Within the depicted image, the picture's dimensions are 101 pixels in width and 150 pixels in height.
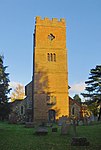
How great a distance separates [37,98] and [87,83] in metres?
8.70

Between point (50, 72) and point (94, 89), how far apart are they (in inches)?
312

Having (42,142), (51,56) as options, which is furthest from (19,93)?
(42,142)

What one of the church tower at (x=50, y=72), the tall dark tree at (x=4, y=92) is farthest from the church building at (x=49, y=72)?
the tall dark tree at (x=4, y=92)

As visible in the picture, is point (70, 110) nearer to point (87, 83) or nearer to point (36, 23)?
point (87, 83)

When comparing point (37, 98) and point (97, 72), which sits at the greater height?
point (97, 72)

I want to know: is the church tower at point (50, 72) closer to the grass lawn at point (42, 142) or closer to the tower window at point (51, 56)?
the tower window at point (51, 56)

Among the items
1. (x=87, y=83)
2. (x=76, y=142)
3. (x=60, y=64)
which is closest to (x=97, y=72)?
(x=87, y=83)

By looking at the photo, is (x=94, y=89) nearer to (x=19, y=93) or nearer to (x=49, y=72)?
(x=49, y=72)

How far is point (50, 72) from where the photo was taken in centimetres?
4753

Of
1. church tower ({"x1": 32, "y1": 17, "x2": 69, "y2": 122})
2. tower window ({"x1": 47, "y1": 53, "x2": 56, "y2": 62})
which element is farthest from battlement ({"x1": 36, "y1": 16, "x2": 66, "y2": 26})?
tower window ({"x1": 47, "y1": 53, "x2": 56, "y2": 62})

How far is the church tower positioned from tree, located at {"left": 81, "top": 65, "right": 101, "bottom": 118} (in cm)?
373

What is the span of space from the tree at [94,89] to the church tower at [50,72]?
3728 mm

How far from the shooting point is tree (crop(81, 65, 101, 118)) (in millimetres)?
44156

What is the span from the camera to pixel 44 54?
47.9 metres
